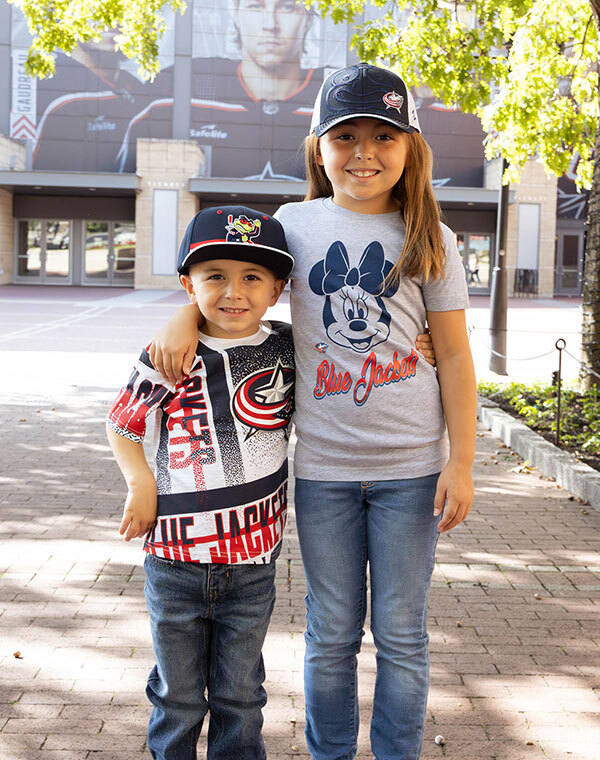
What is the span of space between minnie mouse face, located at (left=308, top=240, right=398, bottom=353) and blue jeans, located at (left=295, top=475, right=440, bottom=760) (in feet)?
1.28

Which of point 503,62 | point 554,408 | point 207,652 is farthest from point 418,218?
point 503,62

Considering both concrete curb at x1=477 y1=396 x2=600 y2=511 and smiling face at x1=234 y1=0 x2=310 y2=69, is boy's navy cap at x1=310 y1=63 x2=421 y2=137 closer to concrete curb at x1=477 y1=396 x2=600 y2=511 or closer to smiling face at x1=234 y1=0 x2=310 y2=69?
concrete curb at x1=477 y1=396 x2=600 y2=511

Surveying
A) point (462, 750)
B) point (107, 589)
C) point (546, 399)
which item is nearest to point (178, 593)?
point (462, 750)

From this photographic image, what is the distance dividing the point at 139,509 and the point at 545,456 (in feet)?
18.7

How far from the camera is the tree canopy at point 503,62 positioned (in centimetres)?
1196

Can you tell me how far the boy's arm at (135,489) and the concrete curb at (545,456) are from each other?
4618 millimetres

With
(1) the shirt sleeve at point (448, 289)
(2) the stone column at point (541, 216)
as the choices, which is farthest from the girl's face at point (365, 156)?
(2) the stone column at point (541, 216)

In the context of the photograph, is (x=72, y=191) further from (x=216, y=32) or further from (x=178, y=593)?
(x=178, y=593)

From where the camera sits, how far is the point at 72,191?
123 feet

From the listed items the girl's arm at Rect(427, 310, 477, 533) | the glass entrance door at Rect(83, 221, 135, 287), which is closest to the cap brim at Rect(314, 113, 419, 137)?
the girl's arm at Rect(427, 310, 477, 533)

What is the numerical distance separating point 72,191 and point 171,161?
14.4 ft

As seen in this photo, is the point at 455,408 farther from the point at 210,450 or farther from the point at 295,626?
the point at 295,626

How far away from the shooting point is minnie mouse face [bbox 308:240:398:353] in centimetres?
244

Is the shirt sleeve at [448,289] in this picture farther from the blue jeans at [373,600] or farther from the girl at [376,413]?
the blue jeans at [373,600]
